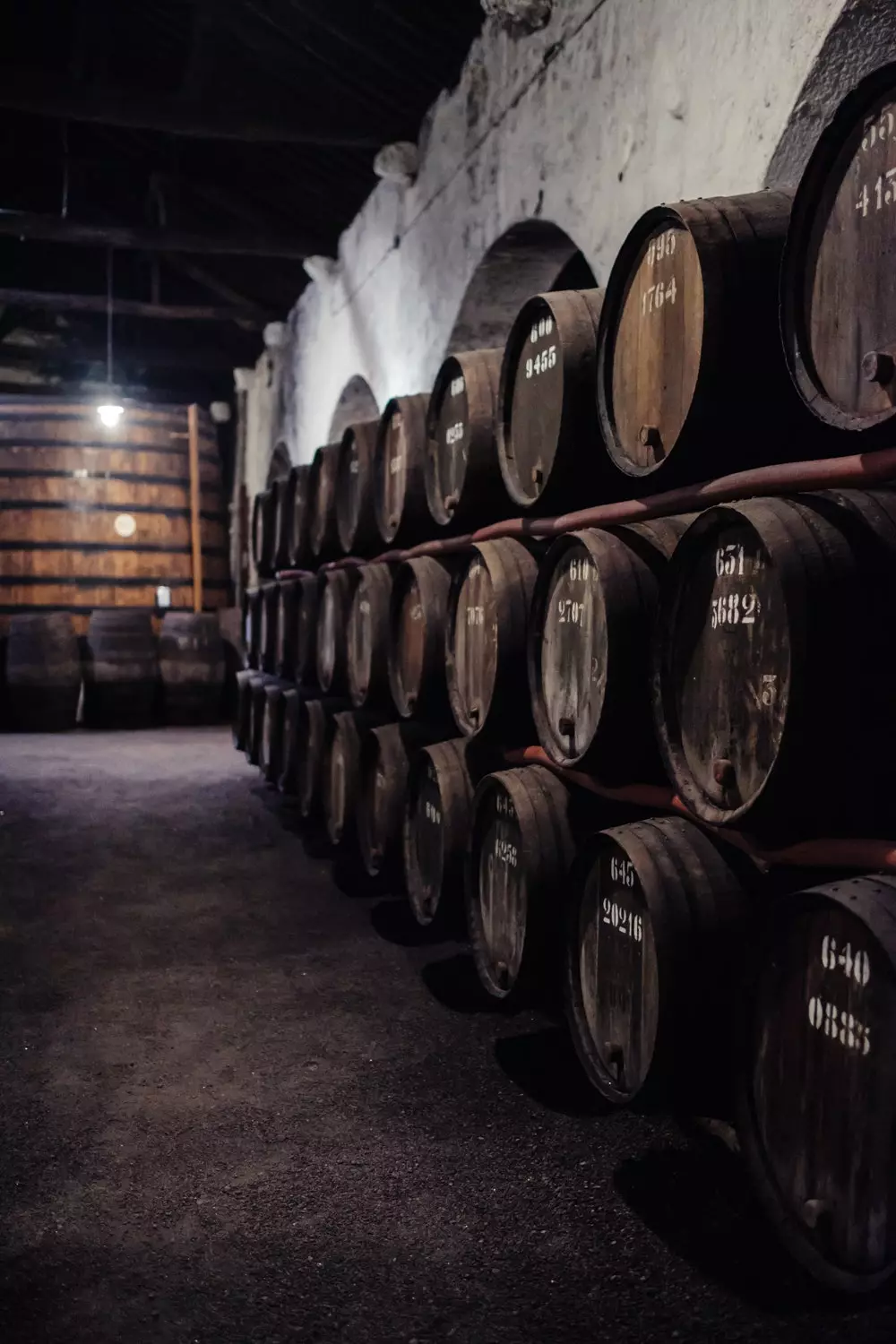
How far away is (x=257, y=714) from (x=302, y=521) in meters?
1.82

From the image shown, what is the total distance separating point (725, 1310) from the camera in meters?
1.64

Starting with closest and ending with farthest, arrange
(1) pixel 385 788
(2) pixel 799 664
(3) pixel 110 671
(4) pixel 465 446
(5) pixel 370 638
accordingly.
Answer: (2) pixel 799 664 → (4) pixel 465 446 → (1) pixel 385 788 → (5) pixel 370 638 → (3) pixel 110 671

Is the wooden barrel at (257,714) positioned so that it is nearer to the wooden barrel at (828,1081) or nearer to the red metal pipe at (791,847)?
the red metal pipe at (791,847)

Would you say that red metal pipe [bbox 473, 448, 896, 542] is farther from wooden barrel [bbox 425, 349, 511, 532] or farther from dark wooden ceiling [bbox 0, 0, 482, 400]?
dark wooden ceiling [bbox 0, 0, 482, 400]

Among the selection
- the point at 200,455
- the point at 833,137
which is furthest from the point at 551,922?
the point at 200,455

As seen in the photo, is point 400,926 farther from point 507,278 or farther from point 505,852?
point 507,278

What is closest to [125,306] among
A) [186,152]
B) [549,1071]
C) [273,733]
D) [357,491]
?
[186,152]

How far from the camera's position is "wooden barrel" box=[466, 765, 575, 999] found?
8.45 ft

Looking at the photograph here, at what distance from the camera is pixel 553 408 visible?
8.87 ft

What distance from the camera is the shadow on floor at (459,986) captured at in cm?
296

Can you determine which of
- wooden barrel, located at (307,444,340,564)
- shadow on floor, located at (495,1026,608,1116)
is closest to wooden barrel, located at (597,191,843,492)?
shadow on floor, located at (495,1026,608,1116)

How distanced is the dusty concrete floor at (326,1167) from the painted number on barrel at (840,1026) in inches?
18.7

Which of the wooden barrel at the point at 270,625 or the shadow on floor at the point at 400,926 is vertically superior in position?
the wooden barrel at the point at 270,625

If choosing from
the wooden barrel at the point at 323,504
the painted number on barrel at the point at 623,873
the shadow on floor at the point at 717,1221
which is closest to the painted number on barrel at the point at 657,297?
the painted number on barrel at the point at 623,873
